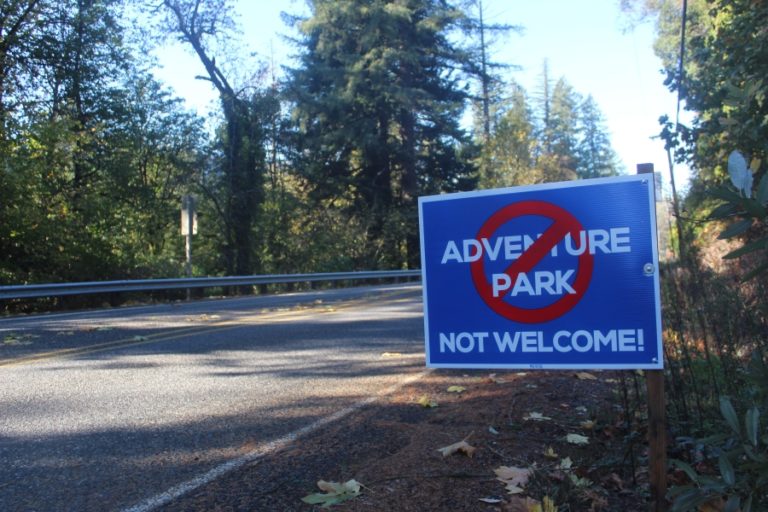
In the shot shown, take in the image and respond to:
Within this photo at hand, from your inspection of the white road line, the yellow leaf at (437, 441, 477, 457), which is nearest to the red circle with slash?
the yellow leaf at (437, 441, 477, 457)

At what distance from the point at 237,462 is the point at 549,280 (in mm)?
2148

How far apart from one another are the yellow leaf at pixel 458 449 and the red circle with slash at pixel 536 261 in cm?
116

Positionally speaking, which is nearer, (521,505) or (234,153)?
(521,505)

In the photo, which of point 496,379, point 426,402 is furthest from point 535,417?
point 496,379

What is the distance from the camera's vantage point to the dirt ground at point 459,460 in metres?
3.32

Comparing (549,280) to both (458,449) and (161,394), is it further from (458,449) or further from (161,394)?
(161,394)

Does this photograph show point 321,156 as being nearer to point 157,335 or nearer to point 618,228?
point 157,335

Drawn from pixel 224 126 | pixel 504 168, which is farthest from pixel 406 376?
pixel 504 168

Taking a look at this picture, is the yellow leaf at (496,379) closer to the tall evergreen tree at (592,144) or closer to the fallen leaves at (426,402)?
the fallen leaves at (426,402)

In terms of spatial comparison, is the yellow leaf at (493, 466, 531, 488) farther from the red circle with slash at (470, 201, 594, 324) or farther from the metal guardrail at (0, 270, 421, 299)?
the metal guardrail at (0, 270, 421, 299)

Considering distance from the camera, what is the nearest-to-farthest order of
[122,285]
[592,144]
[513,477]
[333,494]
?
[333,494], [513,477], [122,285], [592,144]

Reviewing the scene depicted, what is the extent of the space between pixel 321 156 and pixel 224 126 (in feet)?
29.0

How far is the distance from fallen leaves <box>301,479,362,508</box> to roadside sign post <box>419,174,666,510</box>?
778 millimetres

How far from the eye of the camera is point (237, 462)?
12.9 feet
